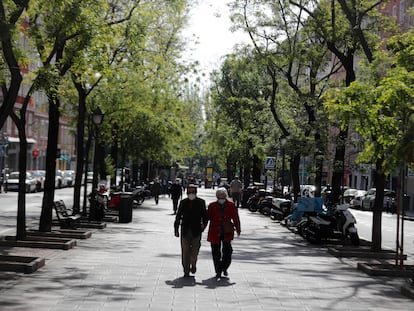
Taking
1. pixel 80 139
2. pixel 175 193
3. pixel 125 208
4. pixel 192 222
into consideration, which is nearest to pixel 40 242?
pixel 192 222

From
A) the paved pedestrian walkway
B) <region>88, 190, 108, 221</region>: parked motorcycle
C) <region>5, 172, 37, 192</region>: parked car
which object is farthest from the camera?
<region>5, 172, 37, 192</region>: parked car

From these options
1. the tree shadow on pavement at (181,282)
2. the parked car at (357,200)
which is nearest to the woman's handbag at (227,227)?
the tree shadow on pavement at (181,282)

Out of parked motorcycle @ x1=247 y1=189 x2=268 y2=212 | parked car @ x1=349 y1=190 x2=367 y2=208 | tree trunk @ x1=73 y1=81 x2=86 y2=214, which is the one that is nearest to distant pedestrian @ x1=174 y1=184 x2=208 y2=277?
tree trunk @ x1=73 y1=81 x2=86 y2=214

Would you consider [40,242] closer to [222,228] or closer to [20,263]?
[20,263]

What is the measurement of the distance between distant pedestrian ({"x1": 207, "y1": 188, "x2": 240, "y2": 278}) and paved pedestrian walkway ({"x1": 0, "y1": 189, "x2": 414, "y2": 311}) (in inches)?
13.9

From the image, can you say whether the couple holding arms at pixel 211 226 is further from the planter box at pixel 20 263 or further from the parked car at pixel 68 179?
the parked car at pixel 68 179

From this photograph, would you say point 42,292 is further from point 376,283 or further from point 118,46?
point 118,46

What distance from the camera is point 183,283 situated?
524 inches

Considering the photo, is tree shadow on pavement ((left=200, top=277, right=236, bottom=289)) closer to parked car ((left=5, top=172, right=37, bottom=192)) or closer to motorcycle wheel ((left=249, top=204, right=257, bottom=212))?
motorcycle wheel ((left=249, top=204, right=257, bottom=212))

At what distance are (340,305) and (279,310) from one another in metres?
1.15

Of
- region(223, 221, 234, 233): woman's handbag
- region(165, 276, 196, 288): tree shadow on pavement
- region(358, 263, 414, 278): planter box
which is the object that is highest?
region(223, 221, 234, 233): woman's handbag

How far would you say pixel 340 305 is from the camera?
1162 cm

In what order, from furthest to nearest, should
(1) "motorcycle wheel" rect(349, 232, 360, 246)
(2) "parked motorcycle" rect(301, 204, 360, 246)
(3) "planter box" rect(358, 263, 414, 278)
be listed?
(2) "parked motorcycle" rect(301, 204, 360, 246) → (1) "motorcycle wheel" rect(349, 232, 360, 246) → (3) "planter box" rect(358, 263, 414, 278)

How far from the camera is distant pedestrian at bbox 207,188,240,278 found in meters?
14.4
